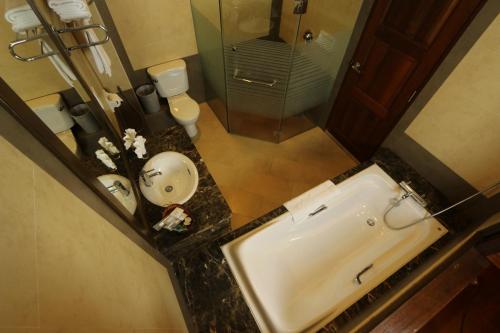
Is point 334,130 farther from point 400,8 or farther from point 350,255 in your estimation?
point 350,255

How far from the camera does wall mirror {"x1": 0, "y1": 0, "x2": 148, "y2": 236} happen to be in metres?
0.61

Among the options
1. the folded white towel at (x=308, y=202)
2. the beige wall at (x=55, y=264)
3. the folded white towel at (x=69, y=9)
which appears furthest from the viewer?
the folded white towel at (x=308, y=202)

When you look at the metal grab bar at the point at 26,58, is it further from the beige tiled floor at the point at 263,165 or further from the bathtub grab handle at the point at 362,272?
the bathtub grab handle at the point at 362,272

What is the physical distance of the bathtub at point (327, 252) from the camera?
1464 millimetres

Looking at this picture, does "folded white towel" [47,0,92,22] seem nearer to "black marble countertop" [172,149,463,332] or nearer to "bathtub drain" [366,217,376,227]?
"black marble countertop" [172,149,463,332]

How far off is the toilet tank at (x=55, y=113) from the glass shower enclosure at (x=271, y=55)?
158cm

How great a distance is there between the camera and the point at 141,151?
175 centimetres

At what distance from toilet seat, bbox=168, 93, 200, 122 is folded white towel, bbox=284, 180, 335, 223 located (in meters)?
1.44

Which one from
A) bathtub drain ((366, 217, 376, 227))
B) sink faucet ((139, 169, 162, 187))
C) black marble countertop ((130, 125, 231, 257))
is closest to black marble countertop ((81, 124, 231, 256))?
black marble countertop ((130, 125, 231, 257))

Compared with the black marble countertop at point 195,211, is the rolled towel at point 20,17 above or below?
above

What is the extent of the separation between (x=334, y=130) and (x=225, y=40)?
158 cm

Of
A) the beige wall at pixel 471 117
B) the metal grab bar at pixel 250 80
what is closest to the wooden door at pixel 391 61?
the beige wall at pixel 471 117

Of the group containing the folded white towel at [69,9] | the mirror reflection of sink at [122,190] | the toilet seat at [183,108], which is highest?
the folded white towel at [69,9]

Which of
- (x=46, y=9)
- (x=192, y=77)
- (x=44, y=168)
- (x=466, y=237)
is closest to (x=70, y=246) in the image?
(x=44, y=168)
